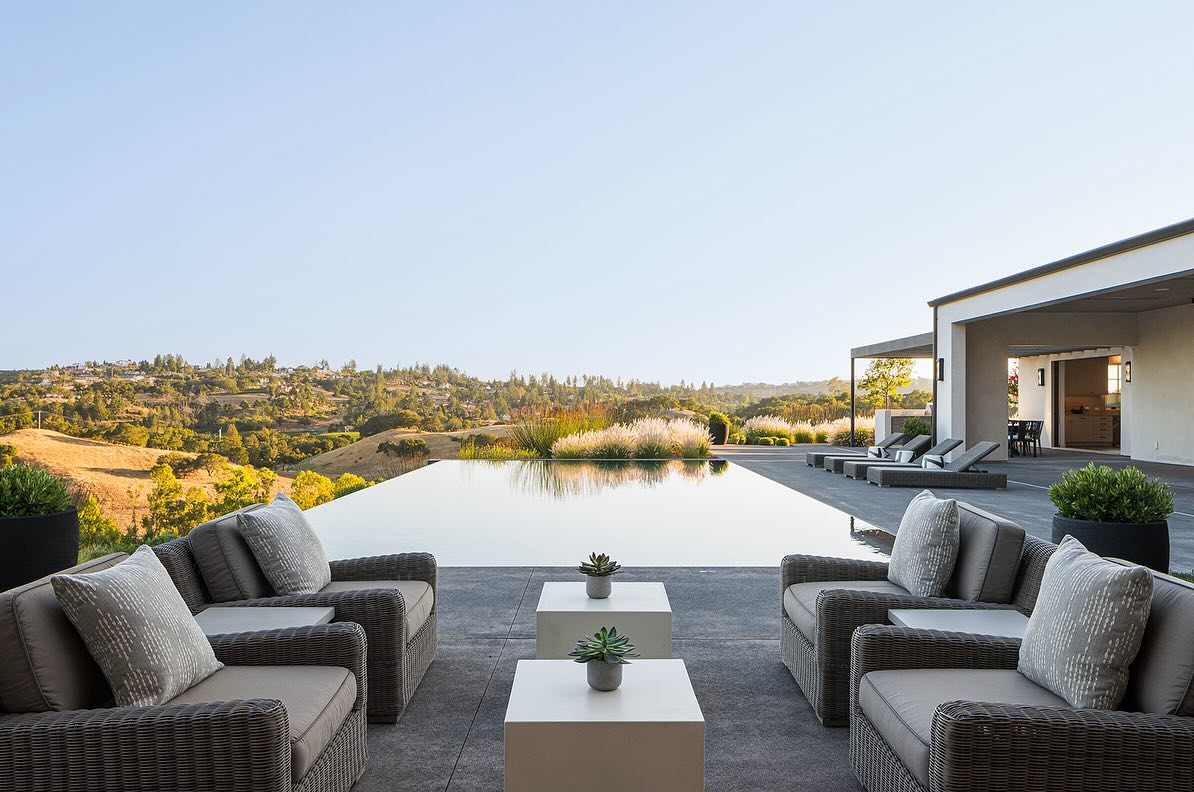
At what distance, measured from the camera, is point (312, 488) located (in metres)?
15.6

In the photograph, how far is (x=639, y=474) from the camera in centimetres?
1300

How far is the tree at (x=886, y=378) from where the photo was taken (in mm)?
23641

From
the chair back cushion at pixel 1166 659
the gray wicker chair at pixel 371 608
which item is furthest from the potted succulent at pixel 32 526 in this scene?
the chair back cushion at pixel 1166 659

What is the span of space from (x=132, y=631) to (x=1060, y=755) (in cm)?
232

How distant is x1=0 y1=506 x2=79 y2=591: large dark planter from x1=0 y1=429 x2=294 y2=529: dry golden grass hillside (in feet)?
26.1

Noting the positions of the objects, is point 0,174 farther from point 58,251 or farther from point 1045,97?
point 1045,97

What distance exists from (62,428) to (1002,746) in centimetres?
1579

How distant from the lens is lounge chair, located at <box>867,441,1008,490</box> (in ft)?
38.0

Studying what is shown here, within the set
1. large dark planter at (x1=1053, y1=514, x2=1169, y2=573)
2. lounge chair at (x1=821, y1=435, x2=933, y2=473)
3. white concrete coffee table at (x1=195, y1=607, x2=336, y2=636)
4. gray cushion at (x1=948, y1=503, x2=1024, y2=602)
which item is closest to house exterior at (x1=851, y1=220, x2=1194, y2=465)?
lounge chair at (x1=821, y1=435, x2=933, y2=473)

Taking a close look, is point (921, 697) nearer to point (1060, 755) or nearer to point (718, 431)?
point (1060, 755)

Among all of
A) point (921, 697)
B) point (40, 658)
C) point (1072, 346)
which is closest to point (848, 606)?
point (921, 697)

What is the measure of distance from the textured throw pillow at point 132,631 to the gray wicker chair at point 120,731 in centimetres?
7

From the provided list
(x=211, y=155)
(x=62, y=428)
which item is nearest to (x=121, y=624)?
(x=62, y=428)

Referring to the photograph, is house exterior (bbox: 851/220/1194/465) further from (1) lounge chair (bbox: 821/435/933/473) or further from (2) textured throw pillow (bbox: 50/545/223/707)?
(2) textured throw pillow (bbox: 50/545/223/707)
